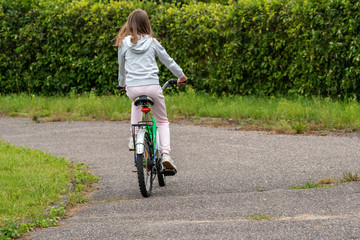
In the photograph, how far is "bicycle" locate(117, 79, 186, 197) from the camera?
5883 mm

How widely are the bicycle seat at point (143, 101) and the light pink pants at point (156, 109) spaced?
0.30 feet

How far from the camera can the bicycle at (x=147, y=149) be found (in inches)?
232

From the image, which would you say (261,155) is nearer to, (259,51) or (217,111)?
(217,111)

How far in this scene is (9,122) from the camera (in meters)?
12.6

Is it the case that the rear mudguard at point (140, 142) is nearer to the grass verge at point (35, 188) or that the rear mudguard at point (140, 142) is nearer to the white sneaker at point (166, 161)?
the white sneaker at point (166, 161)

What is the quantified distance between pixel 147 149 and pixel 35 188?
1320 millimetres

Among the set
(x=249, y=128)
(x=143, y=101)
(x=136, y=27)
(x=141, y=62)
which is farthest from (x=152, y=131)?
(x=249, y=128)

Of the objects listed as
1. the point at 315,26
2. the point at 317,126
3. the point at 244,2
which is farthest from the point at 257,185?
the point at 244,2

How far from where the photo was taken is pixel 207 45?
13.7 meters

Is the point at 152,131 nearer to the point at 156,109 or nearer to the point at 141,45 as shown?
the point at 156,109

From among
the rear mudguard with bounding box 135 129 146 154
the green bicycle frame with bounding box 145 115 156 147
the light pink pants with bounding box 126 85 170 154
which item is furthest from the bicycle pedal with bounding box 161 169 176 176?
the rear mudguard with bounding box 135 129 146 154

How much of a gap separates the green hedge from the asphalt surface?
287cm

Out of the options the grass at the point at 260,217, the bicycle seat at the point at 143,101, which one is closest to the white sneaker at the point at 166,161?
the bicycle seat at the point at 143,101

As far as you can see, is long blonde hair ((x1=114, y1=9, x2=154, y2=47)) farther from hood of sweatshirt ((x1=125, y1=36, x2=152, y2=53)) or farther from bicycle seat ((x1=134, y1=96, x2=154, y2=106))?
bicycle seat ((x1=134, y1=96, x2=154, y2=106))
